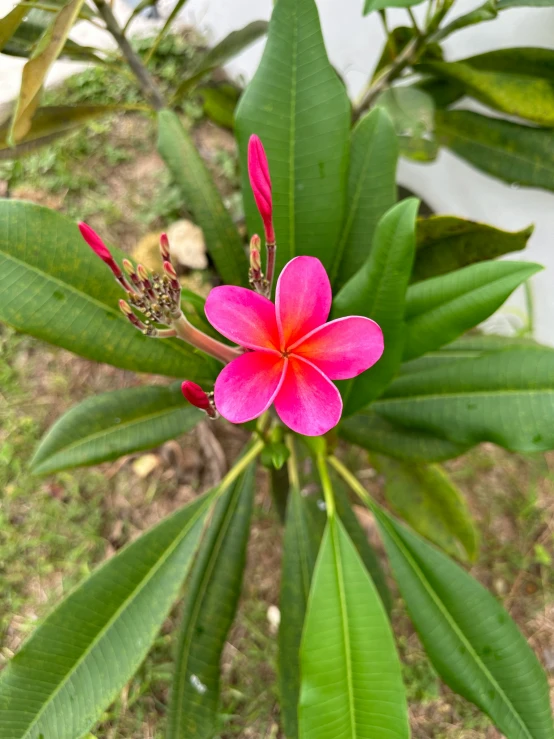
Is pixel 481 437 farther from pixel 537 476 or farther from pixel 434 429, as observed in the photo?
pixel 537 476

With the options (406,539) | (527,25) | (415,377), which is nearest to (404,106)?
(527,25)

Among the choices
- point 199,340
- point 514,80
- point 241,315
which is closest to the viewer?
point 241,315

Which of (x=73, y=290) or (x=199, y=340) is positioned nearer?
(x=199, y=340)

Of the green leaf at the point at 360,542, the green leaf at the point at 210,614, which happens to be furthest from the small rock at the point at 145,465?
the green leaf at the point at 360,542

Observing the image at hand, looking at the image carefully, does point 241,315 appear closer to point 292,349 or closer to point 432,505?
point 292,349

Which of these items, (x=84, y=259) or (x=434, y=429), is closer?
(x=84, y=259)

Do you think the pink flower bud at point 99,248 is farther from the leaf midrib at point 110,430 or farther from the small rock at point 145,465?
the small rock at point 145,465

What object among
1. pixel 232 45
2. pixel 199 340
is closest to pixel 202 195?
pixel 232 45

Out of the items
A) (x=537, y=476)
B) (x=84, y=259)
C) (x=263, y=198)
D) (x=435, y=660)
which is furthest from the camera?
(x=537, y=476)
